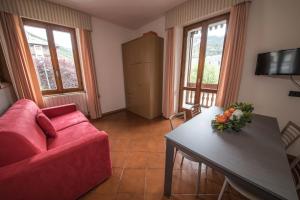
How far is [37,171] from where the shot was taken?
94cm

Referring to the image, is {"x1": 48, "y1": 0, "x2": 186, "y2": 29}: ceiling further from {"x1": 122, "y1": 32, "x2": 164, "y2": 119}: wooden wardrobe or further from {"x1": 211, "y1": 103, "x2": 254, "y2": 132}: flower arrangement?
{"x1": 211, "y1": 103, "x2": 254, "y2": 132}: flower arrangement

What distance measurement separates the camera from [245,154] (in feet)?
2.87

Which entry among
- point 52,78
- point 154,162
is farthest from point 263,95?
A: point 52,78

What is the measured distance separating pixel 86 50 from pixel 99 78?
0.76m

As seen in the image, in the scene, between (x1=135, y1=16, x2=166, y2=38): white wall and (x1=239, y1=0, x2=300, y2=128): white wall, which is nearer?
(x1=239, y1=0, x2=300, y2=128): white wall

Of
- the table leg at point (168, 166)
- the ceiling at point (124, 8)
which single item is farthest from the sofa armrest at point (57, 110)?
the table leg at point (168, 166)

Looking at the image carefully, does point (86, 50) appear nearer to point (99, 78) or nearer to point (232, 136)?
point (99, 78)

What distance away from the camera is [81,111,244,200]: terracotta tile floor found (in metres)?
1.30

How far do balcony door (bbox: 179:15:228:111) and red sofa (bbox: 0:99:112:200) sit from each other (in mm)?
2395

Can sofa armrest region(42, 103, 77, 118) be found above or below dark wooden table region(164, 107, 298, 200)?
below

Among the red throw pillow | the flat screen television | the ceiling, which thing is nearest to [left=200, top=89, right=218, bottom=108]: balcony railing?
the flat screen television

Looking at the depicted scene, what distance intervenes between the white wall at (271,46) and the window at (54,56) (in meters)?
3.61

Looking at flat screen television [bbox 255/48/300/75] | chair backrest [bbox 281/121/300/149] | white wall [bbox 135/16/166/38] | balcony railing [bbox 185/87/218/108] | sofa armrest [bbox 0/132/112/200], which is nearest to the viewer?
sofa armrest [bbox 0/132/112/200]

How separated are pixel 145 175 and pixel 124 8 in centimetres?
316
